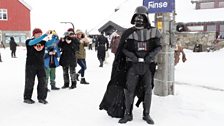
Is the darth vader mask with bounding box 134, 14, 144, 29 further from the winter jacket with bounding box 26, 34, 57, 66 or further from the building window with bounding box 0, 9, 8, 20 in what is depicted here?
the building window with bounding box 0, 9, 8, 20

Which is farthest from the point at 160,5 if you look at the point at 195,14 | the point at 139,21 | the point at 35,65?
the point at 195,14

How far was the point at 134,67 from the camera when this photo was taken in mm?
5812

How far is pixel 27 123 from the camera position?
19.5ft

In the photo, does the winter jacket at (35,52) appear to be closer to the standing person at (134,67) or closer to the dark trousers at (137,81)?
the standing person at (134,67)

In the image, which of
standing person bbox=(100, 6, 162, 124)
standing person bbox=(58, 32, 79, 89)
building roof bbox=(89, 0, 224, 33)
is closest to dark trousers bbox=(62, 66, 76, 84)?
standing person bbox=(58, 32, 79, 89)

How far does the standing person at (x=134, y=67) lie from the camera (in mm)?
5738

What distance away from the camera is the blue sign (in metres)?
7.67

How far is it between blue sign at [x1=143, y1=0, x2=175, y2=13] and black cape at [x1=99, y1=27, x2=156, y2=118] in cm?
212

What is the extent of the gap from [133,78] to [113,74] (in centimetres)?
42

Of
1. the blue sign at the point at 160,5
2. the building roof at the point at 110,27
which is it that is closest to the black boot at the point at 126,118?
the blue sign at the point at 160,5

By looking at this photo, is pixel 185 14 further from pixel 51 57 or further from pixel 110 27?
pixel 51 57

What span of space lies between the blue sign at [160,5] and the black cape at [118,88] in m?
2.12

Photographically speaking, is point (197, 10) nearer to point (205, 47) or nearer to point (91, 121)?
point (205, 47)

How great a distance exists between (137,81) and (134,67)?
254 mm
